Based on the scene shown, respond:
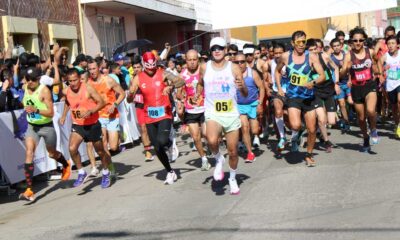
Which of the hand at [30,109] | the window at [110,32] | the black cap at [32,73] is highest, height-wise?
the window at [110,32]

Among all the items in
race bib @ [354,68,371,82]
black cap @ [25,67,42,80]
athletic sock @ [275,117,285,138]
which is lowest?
athletic sock @ [275,117,285,138]

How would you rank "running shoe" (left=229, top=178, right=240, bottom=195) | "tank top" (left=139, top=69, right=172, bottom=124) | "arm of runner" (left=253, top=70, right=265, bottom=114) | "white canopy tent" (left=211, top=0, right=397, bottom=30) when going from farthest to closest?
"white canopy tent" (left=211, top=0, right=397, bottom=30) → "arm of runner" (left=253, top=70, right=265, bottom=114) → "tank top" (left=139, top=69, right=172, bottom=124) → "running shoe" (left=229, top=178, right=240, bottom=195)

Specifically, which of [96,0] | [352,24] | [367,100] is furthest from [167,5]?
[352,24]

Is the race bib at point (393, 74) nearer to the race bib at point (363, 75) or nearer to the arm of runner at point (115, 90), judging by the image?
the race bib at point (363, 75)

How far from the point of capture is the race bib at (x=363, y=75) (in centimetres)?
1045

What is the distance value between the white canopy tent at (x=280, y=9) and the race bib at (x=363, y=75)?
917 cm

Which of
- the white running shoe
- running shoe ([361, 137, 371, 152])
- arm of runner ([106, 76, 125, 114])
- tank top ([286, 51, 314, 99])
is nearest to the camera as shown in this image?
the white running shoe

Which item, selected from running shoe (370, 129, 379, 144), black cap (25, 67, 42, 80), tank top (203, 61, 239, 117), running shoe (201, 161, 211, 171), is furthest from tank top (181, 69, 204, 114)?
running shoe (370, 129, 379, 144)

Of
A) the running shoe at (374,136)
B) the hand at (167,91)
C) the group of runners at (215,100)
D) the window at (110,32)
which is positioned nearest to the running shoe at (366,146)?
the group of runners at (215,100)

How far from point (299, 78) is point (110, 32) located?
13.7m

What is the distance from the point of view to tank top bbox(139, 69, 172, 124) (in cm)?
903

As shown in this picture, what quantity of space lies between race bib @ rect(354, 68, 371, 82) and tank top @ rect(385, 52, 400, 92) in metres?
1.33

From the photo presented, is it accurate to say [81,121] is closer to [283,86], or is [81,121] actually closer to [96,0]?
[283,86]

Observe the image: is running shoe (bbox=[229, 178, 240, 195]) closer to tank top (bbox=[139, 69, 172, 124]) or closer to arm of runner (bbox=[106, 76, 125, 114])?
tank top (bbox=[139, 69, 172, 124])
